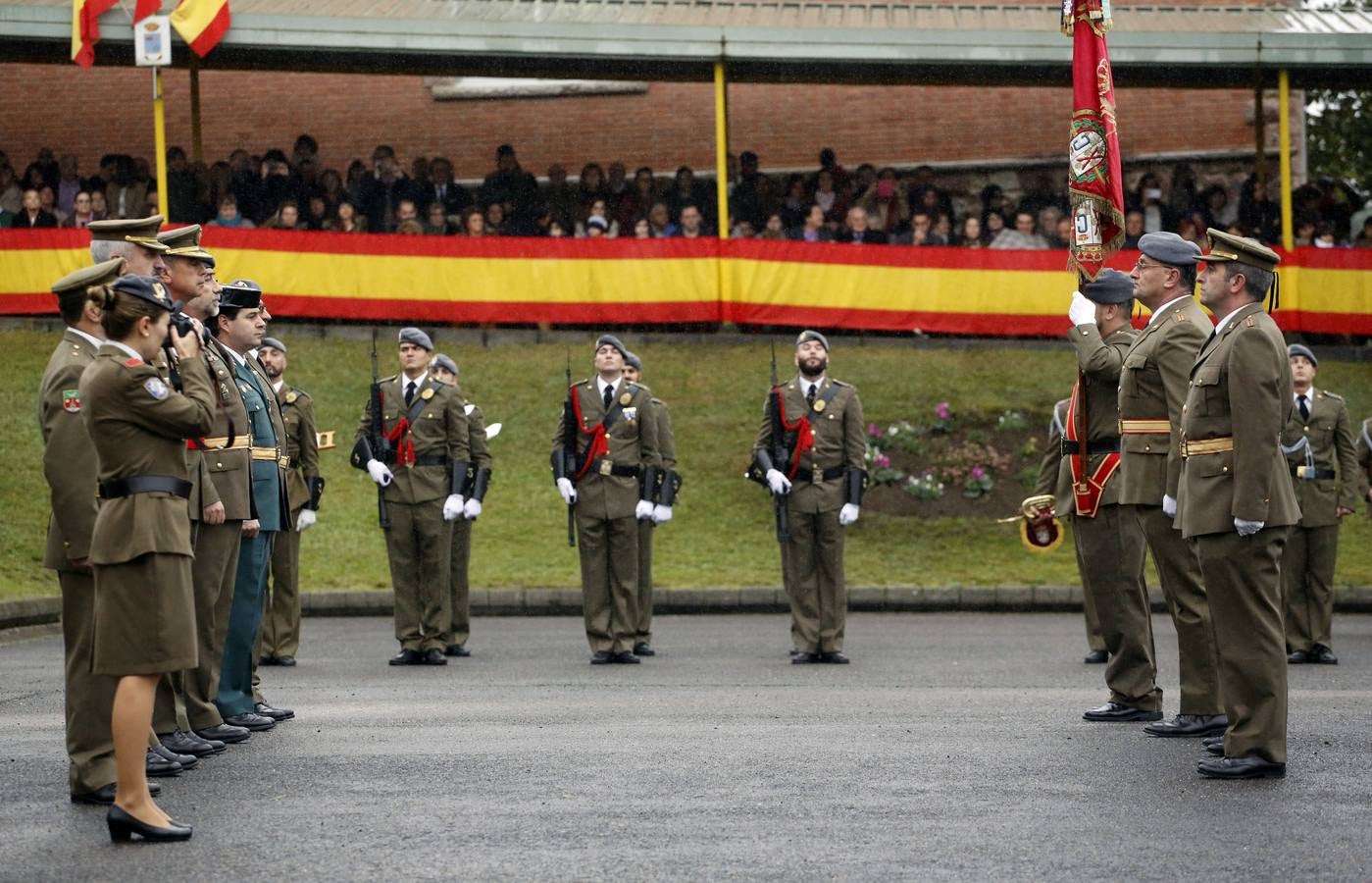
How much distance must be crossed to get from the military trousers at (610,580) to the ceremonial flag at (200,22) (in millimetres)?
11448

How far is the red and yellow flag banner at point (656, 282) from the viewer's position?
23.0 meters

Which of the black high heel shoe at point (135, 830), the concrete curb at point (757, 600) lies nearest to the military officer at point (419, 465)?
the concrete curb at point (757, 600)

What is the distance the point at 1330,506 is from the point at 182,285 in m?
8.67

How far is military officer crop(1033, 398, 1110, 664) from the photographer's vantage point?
1086cm

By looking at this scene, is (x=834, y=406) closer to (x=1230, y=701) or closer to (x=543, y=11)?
(x=1230, y=701)

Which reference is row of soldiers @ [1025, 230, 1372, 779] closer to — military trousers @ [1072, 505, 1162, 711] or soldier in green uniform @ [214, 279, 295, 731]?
military trousers @ [1072, 505, 1162, 711]

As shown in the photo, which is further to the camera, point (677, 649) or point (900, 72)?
point (900, 72)

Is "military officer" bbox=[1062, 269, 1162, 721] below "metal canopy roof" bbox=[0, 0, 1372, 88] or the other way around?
below

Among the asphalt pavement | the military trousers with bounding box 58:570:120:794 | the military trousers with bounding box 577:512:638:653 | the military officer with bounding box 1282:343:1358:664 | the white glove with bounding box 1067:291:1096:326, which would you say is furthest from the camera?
the military trousers with bounding box 577:512:638:653

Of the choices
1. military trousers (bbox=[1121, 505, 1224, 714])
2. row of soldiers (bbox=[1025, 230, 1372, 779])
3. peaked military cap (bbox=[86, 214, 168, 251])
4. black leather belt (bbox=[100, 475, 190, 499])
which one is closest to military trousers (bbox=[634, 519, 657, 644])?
row of soldiers (bbox=[1025, 230, 1372, 779])

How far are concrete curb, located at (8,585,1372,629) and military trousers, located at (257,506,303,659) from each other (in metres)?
2.95

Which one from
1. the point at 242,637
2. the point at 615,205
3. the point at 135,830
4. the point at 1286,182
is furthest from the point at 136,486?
the point at 1286,182

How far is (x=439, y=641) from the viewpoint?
→ 1356 centimetres

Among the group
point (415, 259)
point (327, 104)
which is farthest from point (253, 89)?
point (415, 259)
